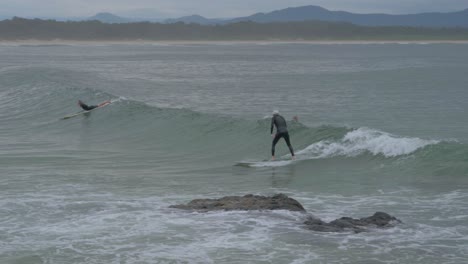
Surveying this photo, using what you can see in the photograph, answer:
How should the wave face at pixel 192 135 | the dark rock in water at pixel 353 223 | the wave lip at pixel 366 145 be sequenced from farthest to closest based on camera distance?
the wave face at pixel 192 135
the wave lip at pixel 366 145
the dark rock in water at pixel 353 223

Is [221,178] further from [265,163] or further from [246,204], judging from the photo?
[246,204]

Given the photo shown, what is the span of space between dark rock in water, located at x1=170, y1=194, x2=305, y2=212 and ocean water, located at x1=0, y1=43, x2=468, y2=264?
0.85 ft

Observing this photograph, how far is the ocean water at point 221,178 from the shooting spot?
11.8 meters

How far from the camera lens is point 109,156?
22266mm

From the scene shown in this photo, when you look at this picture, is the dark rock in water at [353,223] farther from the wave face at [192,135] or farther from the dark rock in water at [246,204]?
the wave face at [192,135]

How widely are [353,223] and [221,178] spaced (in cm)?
640

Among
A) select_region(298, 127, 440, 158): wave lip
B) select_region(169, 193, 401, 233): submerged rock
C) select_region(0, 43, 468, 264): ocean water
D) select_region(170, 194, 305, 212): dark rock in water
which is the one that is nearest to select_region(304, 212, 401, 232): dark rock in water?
select_region(169, 193, 401, 233): submerged rock

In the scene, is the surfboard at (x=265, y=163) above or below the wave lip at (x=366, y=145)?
below

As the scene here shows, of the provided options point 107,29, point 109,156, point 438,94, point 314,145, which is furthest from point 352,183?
point 107,29

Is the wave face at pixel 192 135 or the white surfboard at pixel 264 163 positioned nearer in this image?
the white surfboard at pixel 264 163

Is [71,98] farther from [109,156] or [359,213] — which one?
[359,213]

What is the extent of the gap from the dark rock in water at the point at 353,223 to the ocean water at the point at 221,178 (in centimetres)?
22

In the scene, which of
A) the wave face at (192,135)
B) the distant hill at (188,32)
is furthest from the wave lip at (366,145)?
the distant hill at (188,32)

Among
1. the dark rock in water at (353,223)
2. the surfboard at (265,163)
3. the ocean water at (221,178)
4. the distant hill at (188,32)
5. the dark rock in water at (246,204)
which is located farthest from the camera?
the distant hill at (188,32)
